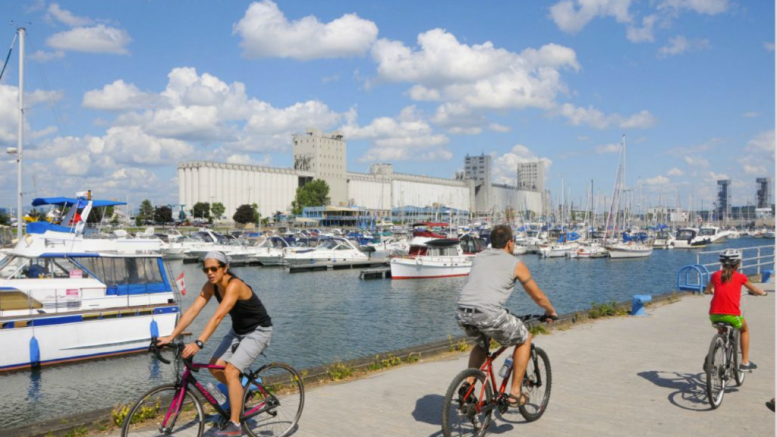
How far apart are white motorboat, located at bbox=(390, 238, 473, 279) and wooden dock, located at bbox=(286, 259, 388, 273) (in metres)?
10.9

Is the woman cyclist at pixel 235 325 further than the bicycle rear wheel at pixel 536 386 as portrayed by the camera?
No

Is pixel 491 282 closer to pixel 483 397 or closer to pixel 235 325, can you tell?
pixel 483 397

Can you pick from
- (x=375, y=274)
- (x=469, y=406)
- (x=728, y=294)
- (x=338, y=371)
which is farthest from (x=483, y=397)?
(x=375, y=274)

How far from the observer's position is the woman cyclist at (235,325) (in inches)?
265

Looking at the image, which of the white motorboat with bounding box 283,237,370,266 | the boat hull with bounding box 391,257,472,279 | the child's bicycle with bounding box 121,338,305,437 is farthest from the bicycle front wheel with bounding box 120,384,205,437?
the white motorboat with bounding box 283,237,370,266

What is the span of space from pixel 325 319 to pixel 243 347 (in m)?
24.6

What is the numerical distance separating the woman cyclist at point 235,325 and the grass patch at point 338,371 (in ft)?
12.5

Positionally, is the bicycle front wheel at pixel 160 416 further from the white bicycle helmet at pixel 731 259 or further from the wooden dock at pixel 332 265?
A: the wooden dock at pixel 332 265

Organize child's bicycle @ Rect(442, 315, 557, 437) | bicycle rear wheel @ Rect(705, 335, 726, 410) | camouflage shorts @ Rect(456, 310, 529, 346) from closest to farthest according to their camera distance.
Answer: child's bicycle @ Rect(442, 315, 557, 437) → camouflage shorts @ Rect(456, 310, 529, 346) → bicycle rear wheel @ Rect(705, 335, 726, 410)

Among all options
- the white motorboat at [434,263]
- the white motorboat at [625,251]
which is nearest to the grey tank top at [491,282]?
the white motorboat at [434,263]

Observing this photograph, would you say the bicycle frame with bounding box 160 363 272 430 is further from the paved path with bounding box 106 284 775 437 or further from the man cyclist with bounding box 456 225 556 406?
the man cyclist with bounding box 456 225 556 406

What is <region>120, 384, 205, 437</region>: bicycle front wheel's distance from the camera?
6.60m

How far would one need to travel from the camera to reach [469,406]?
265 inches

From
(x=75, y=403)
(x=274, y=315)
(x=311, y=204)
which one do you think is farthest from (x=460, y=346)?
(x=311, y=204)
